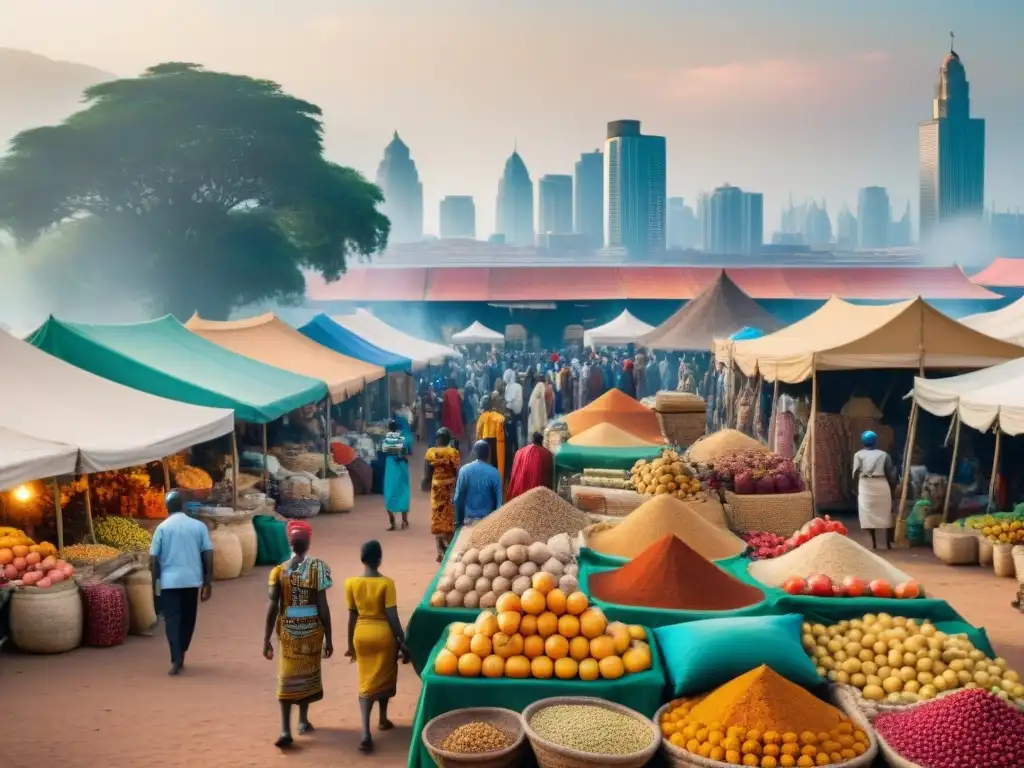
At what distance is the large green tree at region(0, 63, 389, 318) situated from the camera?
38562 millimetres

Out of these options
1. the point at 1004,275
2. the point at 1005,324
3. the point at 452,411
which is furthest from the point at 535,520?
the point at 1004,275

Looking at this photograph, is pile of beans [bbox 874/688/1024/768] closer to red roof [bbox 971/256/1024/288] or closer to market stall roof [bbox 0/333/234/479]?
market stall roof [bbox 0/333/234/479]

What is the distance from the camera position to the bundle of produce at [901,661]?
555cm

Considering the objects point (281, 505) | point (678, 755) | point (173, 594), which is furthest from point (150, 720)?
point (281, 505)

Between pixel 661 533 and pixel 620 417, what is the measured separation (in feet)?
18.7

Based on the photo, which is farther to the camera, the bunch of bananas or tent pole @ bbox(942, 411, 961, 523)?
tent pole @ bbox(942, 411, 961, 523)

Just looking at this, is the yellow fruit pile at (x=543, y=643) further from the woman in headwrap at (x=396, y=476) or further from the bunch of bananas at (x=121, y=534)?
the woman in headwrap at (x=396, y=476)

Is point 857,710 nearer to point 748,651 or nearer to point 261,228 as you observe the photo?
point 748,651

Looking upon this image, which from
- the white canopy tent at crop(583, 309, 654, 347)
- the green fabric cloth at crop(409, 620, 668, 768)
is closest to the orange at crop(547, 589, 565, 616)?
the green fabric cloth at crop(409, 620, 668, 768)

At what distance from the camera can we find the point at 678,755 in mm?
4867

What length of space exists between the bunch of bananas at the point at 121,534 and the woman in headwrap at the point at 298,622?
3.51 metres

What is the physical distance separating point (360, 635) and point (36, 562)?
3219 mm

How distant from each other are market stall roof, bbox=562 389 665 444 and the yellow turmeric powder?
7.85 m

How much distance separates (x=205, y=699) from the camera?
688 cm
